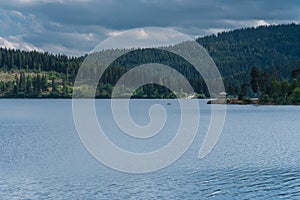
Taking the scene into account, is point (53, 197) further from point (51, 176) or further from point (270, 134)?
point (270, 134)

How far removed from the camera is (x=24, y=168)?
5338cm

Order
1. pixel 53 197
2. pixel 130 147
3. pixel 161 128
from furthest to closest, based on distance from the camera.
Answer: pixel 161 128
pixel 130 147
pixel 53 197

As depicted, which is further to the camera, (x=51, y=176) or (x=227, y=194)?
(x=51, y=176)

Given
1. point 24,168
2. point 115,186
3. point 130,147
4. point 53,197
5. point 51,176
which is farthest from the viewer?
point 130,147

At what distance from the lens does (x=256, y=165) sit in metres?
54.8

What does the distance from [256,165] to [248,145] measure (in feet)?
66.3

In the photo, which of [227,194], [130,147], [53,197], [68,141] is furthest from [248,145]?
[53,197]

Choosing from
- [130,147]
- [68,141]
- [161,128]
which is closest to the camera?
[130,147]

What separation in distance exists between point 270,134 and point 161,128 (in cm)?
2635

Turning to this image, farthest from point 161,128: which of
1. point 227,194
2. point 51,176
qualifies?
point 227,194

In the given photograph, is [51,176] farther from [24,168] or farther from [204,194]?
[204,194]

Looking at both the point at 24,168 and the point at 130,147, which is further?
the point at 130,147

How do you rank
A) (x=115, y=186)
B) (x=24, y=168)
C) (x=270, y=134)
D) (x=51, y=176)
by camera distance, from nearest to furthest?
(x=115, y=186) < (x=51, y=176) < (x=24, y=168) < (x=270, y=134)

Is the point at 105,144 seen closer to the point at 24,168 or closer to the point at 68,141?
the point at 68,141
